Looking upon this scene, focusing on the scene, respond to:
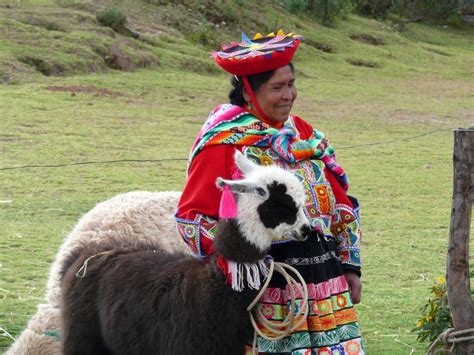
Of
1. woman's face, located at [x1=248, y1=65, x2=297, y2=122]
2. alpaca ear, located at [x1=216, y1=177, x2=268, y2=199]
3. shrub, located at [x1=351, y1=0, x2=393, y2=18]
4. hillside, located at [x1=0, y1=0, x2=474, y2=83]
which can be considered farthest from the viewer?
shrub, located at [x1=351, y1=0, x2=393, y2=18]

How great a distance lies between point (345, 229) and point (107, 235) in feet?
5.03

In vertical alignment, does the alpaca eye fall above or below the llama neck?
above

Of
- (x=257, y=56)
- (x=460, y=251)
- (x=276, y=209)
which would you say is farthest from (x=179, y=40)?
(x=276, y=209)

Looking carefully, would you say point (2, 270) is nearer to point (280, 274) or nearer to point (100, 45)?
point (280, 274)

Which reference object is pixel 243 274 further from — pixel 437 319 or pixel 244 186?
pixel 437 319

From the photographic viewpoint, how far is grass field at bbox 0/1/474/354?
6789 millimetres

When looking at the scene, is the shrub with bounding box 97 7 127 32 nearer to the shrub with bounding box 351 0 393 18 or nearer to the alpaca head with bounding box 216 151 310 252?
the shrub with bounding box 351 0 393 18

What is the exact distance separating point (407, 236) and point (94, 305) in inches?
217

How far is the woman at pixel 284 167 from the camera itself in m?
3.37

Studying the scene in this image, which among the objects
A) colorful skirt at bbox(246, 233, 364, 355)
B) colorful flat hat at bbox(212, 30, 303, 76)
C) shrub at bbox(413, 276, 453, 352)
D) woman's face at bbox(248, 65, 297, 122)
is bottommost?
shrub at bbox(413, 276, 453, 352)

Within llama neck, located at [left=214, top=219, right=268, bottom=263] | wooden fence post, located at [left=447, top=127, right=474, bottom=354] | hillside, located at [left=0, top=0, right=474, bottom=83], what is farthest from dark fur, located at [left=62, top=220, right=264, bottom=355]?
hillside, located at [left=0, top=0, right=474, bottom=83]

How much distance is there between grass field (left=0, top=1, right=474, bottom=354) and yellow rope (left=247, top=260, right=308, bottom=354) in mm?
2020

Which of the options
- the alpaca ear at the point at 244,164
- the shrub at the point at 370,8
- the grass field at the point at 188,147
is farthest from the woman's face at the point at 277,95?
the shrub at the point at 370,8

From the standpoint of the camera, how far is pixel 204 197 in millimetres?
3369
